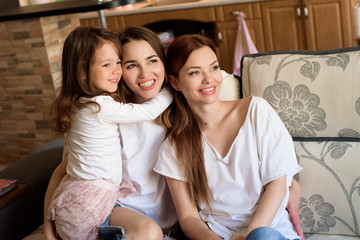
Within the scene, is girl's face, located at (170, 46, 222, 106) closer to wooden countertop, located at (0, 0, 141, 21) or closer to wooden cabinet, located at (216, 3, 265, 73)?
wooden countertop, located at (0, 0, 141, 21)

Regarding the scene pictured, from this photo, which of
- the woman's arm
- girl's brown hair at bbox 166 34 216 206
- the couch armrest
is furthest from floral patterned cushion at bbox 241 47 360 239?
the couch armrest

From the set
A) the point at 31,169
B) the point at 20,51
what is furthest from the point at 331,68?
the point at 20,51

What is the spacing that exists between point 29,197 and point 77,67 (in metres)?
0.67

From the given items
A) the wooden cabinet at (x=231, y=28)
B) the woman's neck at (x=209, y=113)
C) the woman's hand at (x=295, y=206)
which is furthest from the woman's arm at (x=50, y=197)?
the wooden cabinet at (x=231, y=28)

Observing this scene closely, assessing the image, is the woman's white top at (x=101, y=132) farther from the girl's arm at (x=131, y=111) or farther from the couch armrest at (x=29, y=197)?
the couch armrest at (x=29, y=197)

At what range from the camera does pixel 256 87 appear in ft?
6.10

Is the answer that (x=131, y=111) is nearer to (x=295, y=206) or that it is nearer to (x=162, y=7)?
(x=295, y=206)

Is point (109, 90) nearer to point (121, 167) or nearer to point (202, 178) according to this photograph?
point (121, 167)

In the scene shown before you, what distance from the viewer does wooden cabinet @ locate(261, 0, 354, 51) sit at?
4121 mm

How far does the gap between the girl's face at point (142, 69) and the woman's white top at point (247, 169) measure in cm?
24

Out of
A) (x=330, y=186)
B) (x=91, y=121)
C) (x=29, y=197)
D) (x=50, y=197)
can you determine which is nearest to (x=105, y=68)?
(x=91, y=121)

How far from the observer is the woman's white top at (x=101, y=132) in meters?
1.72

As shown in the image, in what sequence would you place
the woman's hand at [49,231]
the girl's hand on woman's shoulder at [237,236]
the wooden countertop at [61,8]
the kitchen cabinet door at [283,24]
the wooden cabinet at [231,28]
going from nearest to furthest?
1. the girl's hand on woman's shoulder at [237,236]
2. the woman's hand at [49,231]
3. the wooden countertop at [61,8]
4. the kitchen cabinet door at [283,24]
5. the wooden cabinet at [231,28]

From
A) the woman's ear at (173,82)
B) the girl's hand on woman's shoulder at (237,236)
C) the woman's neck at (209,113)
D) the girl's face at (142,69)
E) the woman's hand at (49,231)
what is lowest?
the girl's hand on woman's shoulder at (237,236)
